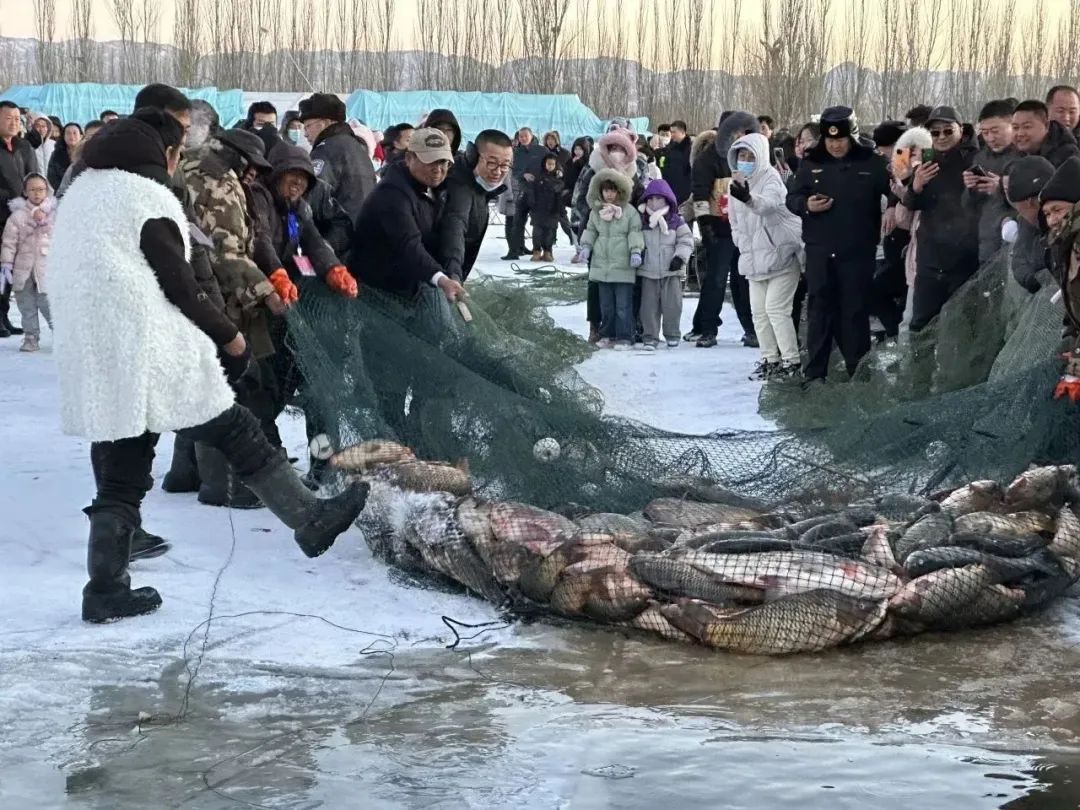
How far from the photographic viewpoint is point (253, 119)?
12.8 m

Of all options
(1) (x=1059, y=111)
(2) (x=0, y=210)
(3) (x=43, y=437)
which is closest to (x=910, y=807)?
(3) (x=43, y=437)

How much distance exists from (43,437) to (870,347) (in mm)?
5277

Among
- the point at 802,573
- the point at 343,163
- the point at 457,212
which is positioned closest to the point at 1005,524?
the point at 802,573

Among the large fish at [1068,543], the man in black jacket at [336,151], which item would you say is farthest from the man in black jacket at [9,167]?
the large fish at [1068,543]

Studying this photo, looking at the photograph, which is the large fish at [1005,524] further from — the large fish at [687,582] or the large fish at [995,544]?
the large fish at [687,582]

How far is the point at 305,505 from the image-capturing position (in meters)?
5.59

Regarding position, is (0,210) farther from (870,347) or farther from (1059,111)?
(1059,111)

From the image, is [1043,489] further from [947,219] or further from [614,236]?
[614,236]

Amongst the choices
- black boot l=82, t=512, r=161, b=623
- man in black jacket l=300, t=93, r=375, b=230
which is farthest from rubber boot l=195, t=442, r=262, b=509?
man in black jacket l=300, t=93, r=375, b=230

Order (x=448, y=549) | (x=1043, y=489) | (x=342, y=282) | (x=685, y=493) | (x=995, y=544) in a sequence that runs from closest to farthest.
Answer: (x=995, y=544)
(x=448, y=549)
(x=1043, y=489)
(x=685, y=493)
(x=342, y=282)

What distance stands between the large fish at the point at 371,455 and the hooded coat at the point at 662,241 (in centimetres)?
677

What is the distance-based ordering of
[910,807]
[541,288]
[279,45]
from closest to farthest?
[910,807], [541,288], [279,45]

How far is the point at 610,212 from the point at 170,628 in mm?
8006

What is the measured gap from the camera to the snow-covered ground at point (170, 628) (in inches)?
167
